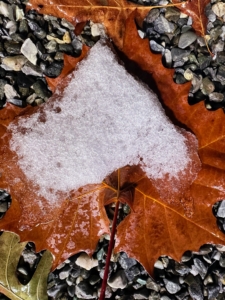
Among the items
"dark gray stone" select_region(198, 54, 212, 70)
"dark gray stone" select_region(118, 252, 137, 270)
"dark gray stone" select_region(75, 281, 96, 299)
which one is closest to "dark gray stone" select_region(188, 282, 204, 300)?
"dark gray stone" select_region(118, 252, 137, 270)

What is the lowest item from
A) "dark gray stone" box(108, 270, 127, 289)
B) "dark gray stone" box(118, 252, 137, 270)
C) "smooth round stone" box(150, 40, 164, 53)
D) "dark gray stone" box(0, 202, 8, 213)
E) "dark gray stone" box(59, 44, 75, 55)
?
"dark gray stone" box(108, 270, 127, 289)

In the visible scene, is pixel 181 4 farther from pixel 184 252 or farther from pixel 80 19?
pixel 184 252

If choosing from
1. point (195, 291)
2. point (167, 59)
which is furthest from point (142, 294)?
point (167, 59)

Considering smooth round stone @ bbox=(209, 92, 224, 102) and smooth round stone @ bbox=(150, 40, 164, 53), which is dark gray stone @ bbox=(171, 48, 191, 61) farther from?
smooth round stone @ bbox=(209, 92, 224, 102)

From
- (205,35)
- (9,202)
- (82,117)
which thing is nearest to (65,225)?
(9,202)

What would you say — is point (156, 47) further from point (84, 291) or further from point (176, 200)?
point (84, 291)
